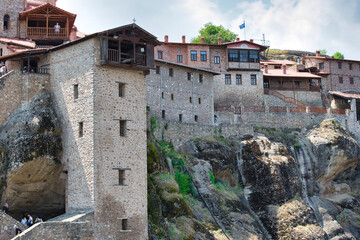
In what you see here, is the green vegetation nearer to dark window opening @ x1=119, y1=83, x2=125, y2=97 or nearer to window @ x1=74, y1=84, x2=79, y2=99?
dark window opening @ x1=119, y1=83, x2=125, y2=97

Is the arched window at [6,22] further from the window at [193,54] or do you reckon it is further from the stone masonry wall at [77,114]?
the window at [193,54]

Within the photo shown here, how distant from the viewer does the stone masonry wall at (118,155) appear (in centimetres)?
3909

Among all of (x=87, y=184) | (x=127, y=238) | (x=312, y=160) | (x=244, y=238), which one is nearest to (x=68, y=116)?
A: (x=87, y=184)

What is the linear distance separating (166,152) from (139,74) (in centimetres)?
1098

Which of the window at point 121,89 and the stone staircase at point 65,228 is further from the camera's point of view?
the window at point 121,89

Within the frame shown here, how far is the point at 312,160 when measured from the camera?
64125 mm

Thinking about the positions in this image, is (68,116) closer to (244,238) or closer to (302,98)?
(244,238)

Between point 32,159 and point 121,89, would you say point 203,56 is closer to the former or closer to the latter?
point 121,89

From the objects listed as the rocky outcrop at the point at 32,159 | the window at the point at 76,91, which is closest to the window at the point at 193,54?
the rocky outcrop at the point at 32,159

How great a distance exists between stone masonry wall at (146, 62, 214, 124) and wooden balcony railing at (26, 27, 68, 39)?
952cm

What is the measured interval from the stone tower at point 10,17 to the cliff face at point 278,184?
20.4 meters

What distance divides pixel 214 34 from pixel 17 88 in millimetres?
62540

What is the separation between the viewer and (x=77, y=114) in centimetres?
4091

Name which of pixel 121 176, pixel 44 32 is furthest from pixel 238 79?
pixel 121 176
